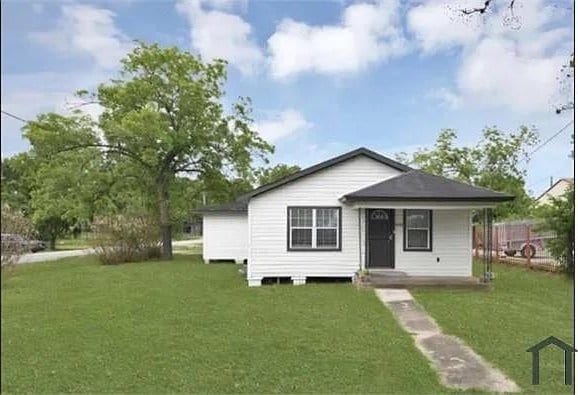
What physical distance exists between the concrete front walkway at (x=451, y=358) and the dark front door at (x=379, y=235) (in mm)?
4220

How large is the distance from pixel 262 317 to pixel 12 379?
13.6 feet

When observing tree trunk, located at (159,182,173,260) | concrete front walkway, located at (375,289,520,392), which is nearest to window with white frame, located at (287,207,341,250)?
concrete front walkway, located at (375,289,520,392)

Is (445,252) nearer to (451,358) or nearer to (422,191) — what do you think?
(422,191)

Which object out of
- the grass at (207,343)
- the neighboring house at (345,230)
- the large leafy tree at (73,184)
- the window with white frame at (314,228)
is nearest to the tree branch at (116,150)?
the large leafy tree at (73,184)

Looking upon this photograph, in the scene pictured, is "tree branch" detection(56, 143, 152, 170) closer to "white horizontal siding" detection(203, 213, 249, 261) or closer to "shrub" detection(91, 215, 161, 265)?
"shrub" detection(91, 215, 161, 265)

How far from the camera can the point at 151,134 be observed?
2083 cm

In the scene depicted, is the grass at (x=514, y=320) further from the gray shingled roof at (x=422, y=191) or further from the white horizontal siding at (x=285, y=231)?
the white horizontal siding at (x=285, y=231)

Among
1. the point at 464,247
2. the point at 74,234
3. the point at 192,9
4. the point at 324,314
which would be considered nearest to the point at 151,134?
the point at 74,234

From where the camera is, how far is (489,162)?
2891 centimetres

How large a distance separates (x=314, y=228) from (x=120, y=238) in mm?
9956

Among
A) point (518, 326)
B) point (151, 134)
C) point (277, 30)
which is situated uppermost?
point (151, 134)

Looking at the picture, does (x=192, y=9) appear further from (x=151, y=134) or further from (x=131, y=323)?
(x=151, y=134)

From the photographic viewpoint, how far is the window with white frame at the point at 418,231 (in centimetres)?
1365

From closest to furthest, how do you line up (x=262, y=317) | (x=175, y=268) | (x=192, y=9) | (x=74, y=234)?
1. (x=192, y=9)
2. (x=262, y=317)
3. (x=175, y=268)
4. (x=74, y=234)
